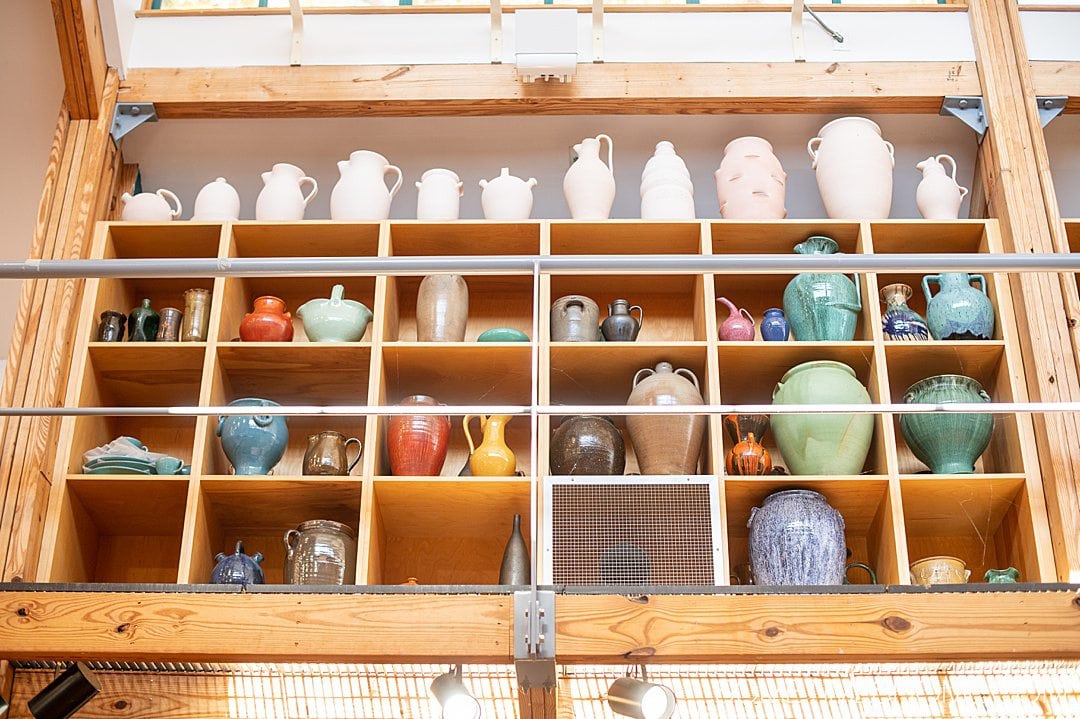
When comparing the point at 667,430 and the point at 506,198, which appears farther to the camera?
the point at 506,198

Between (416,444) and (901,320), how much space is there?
153 centimetres

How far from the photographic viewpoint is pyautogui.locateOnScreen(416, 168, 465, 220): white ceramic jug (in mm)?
3973

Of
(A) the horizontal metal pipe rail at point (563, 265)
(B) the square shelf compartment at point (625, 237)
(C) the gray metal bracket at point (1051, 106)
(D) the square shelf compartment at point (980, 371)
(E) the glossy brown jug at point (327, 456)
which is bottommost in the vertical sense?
(A) the horizontal metal pipe rail at point (563, 265)

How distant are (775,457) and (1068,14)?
1.84 meters

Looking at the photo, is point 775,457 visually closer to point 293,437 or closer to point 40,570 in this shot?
point 293,437

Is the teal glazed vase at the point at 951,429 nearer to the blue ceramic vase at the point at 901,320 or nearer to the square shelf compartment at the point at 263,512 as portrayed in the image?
the blue ceramic vase at the point at 901,320

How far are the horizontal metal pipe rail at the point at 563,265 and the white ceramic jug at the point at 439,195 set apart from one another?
1.52 metres

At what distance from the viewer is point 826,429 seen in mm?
3490

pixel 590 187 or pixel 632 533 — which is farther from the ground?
pixel 590 187

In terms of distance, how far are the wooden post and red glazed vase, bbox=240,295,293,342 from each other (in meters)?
2.23

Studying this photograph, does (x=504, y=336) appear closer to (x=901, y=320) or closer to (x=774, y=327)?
(x=774, y=327)

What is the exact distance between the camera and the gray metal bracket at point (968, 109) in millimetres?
3984

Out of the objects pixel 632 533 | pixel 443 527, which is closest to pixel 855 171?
pixel 632 533

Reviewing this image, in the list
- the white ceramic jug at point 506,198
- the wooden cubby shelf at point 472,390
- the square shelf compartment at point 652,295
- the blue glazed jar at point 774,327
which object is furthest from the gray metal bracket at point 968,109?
the white ceramic jug at point 506,198
